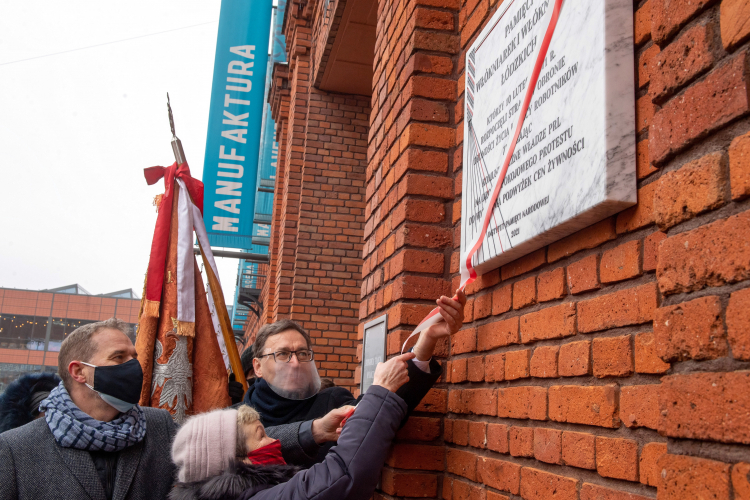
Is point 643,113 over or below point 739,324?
over

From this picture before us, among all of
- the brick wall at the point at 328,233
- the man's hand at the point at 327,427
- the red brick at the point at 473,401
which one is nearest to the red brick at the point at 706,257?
the red brick at the point at 473,401

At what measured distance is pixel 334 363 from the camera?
6.11 metres

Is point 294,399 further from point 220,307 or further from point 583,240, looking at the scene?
point 583,240

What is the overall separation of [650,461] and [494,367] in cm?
71

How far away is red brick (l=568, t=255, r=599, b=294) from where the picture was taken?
135cm

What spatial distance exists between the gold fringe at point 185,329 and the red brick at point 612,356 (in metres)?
2.34

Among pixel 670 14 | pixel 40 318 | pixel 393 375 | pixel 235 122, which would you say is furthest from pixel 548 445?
pixel 40 318

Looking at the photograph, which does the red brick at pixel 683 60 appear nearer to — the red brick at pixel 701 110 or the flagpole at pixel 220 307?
the red brick at pixel 701 110

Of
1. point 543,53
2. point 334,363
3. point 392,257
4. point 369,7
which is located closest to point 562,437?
point 543,53

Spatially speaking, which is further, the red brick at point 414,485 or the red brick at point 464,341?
the red brick at point 414,485

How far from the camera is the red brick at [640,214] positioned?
3.89 feet

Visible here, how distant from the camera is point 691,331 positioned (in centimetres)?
82

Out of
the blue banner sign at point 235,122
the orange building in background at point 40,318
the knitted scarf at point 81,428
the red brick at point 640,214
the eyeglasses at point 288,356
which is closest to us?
the red brick at point 640,214

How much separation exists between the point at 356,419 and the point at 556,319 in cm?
77
